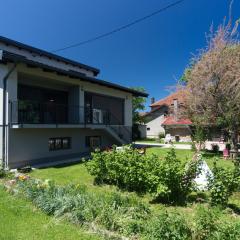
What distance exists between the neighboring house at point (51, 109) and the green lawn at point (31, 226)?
20.5 ft

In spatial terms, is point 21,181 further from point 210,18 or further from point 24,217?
point 210,18

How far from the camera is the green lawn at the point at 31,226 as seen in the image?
15.4 ft

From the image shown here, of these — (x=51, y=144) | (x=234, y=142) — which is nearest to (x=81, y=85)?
(x=51, y=144)

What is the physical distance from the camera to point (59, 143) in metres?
15.0

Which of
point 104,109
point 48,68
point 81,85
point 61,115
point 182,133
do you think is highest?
point 48,68

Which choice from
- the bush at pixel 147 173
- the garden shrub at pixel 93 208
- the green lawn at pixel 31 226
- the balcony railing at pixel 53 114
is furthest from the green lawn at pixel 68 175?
the balcony railing at pixel 53 114

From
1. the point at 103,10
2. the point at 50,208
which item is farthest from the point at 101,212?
the point at 103,10

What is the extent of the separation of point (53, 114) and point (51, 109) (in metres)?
0.33

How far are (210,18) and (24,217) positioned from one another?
46.7 feet

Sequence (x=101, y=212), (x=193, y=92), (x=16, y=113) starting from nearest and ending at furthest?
(x=101, y=212), (x=16, y=113), (x=193, y=92)

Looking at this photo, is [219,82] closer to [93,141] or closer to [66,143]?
[93,141]

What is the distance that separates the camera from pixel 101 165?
831 centimetres

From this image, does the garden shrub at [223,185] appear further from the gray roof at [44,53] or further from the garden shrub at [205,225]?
the gray roof at [44,53]

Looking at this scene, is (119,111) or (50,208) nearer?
(50,208)
